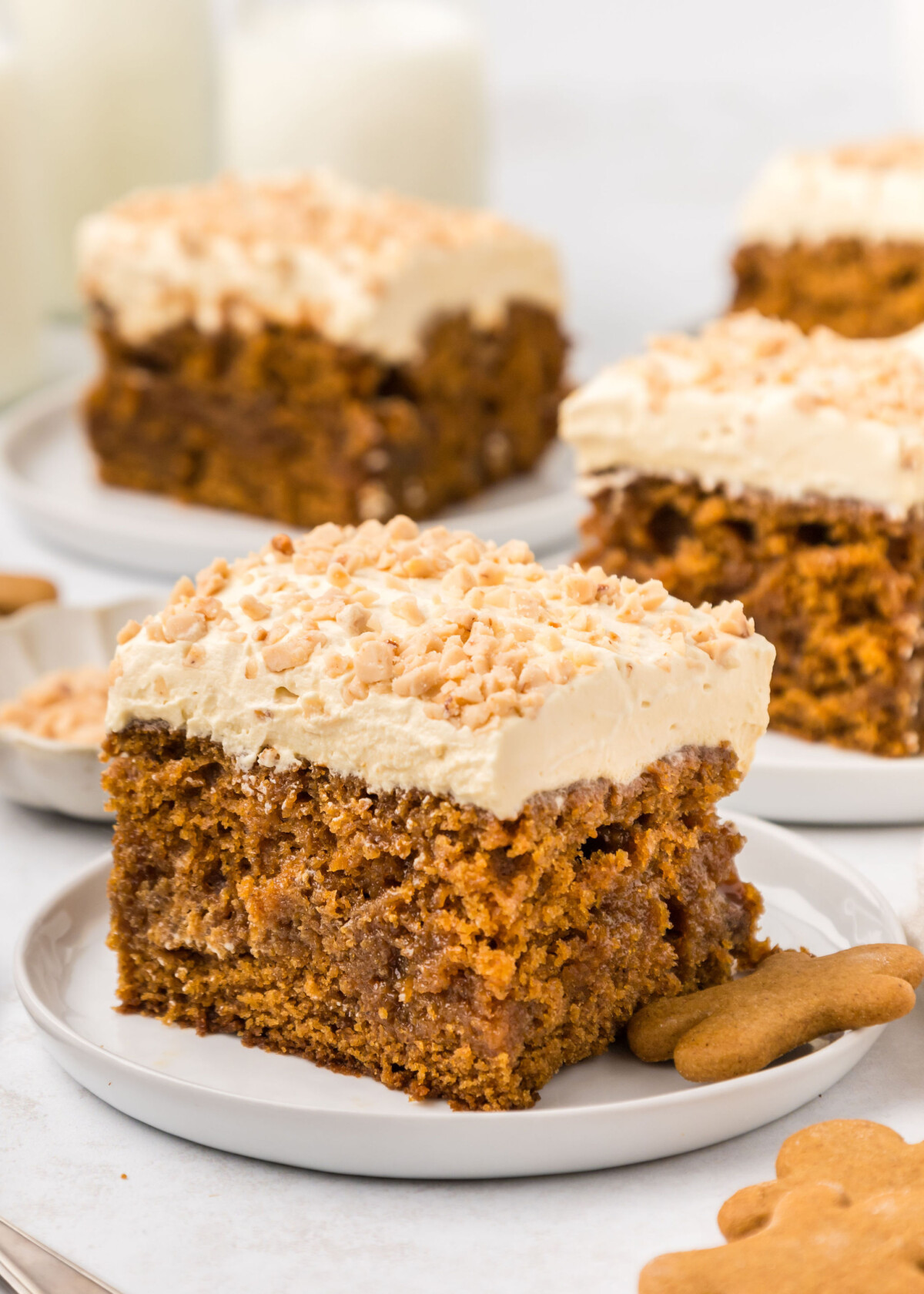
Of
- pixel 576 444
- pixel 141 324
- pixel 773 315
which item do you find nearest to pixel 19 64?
pixel 141 324

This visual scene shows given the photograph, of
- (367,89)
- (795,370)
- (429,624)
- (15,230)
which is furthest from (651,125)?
(429,624)

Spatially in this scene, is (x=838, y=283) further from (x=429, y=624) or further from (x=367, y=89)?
(x=429, y=624)

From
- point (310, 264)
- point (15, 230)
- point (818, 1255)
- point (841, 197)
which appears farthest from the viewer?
point (15, 230)

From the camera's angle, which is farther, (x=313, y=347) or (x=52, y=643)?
(x=313, y=347)

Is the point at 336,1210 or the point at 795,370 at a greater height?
the point at 795,370

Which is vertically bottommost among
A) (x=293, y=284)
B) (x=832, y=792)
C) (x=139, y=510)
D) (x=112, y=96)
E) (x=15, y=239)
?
(x=139, y=510)

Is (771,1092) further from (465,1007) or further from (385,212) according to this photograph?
(385,212)

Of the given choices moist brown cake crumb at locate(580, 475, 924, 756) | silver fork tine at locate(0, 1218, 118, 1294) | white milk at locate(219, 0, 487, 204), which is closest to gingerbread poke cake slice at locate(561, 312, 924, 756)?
moist brown cake crumb at locate(580, 475, 924, 756)
